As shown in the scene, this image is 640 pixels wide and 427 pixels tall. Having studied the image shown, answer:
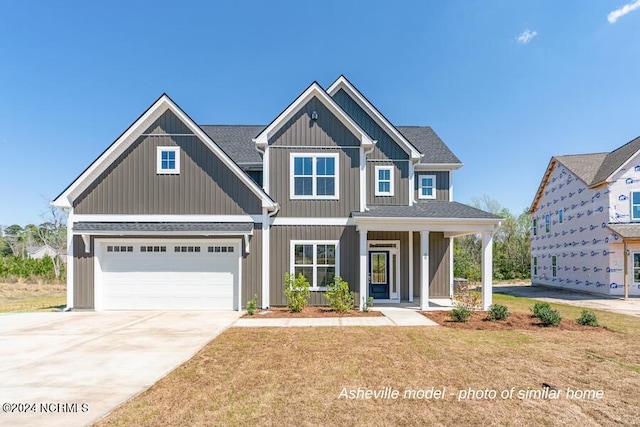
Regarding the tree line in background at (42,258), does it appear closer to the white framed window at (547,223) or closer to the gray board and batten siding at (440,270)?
the gray board and batten siding at (440,270)

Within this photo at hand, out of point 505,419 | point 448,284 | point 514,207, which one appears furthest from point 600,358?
A: point 514,207

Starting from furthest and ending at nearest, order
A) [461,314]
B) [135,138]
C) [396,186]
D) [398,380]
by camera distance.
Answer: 1. [396,186]
2. [135,138]
3. [461,314]
4. [398,380]

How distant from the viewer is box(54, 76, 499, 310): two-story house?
1342 centimetres

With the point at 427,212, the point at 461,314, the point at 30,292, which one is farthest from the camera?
the point at 30,292

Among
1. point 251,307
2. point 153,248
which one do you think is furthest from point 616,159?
point 153,248

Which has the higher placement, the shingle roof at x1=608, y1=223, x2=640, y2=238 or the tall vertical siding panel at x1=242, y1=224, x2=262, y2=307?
the shingle roof at x1=608, y1=223, x2=640, y2=238

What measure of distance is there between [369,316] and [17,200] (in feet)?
147

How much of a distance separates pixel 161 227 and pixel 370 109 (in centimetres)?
1007

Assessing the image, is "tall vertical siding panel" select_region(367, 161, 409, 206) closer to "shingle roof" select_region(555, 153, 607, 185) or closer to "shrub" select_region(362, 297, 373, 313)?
"shrub" select_region(362, 297, 373, 313)

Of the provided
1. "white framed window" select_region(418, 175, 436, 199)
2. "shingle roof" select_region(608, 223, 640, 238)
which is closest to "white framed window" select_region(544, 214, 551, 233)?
"shingle roof" select_region(608, 223, 640, 238)

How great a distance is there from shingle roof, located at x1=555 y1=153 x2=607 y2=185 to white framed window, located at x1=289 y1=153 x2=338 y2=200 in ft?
57.7

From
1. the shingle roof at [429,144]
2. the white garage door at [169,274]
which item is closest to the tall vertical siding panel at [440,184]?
the shingle roof at [429,144]

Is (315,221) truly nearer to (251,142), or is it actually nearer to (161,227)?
(161,227)

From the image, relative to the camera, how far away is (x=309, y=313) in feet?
42.2
